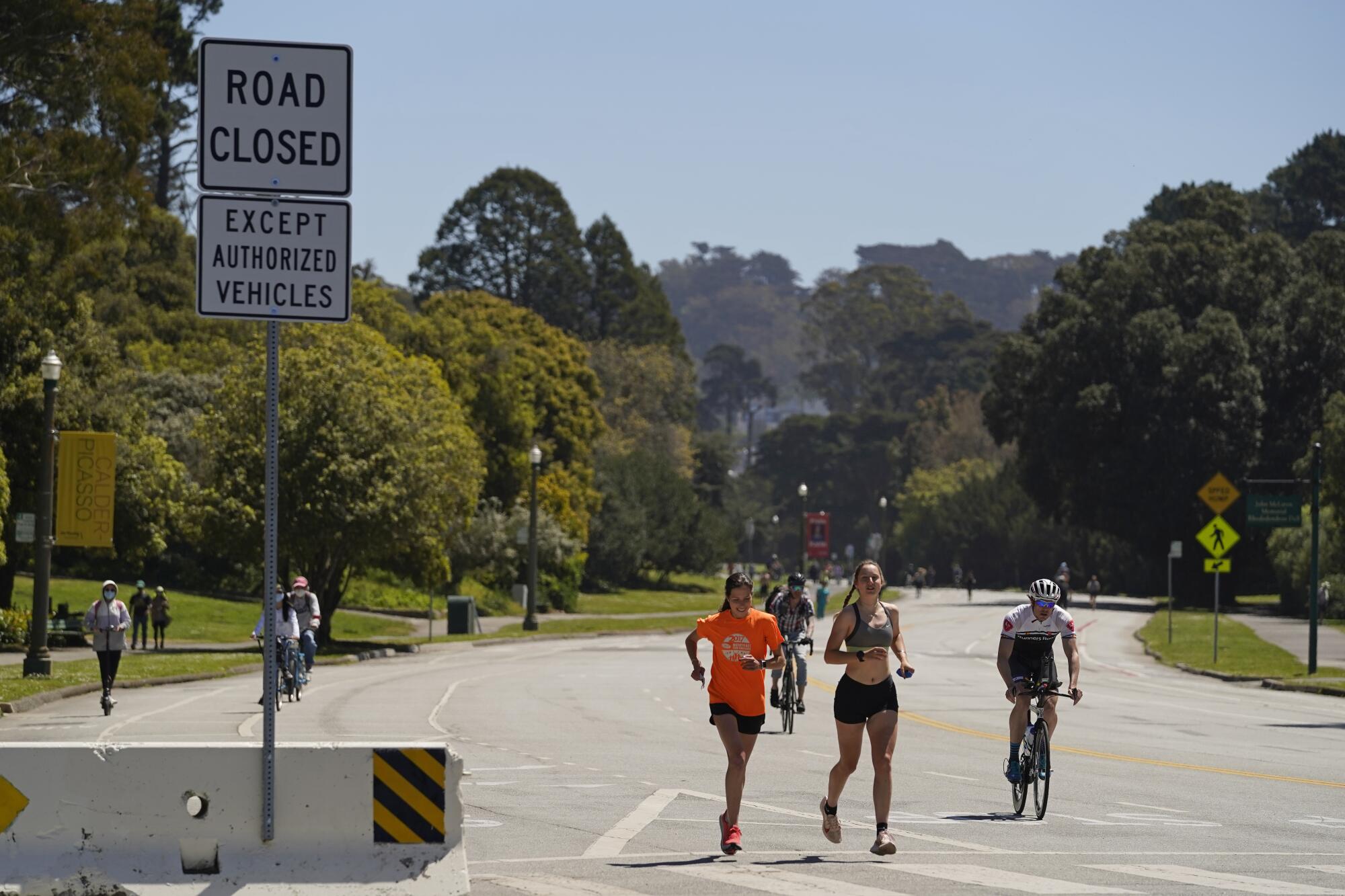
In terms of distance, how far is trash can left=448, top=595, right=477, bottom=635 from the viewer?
177ft

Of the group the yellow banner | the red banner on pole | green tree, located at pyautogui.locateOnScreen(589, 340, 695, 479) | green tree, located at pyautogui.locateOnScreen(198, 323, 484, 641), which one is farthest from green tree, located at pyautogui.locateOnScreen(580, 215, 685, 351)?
the yellow banner

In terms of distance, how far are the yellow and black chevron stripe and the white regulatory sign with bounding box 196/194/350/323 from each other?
2.30m

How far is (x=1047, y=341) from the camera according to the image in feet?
270

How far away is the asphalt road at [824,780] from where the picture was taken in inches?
436

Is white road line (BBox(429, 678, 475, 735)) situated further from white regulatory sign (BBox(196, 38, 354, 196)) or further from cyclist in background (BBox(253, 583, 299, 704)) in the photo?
white regulatory sign (BBox(196, 38, 354, 196))

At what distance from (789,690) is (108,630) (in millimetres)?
9718

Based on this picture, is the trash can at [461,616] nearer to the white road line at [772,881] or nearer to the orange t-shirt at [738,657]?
the orange t-shirt at [738,657]

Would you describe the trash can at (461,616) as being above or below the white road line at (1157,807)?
below

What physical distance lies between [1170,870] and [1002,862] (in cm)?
104

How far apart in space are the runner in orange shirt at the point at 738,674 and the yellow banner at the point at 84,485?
2659 centimetres

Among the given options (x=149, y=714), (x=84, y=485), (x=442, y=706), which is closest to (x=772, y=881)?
(x=149, y=714)

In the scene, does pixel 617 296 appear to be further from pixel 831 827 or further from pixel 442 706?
pixel 831 827

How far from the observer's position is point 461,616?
178ft

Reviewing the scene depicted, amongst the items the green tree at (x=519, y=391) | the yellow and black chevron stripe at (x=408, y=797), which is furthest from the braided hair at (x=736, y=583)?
the green tree at (x=519, y=391)
